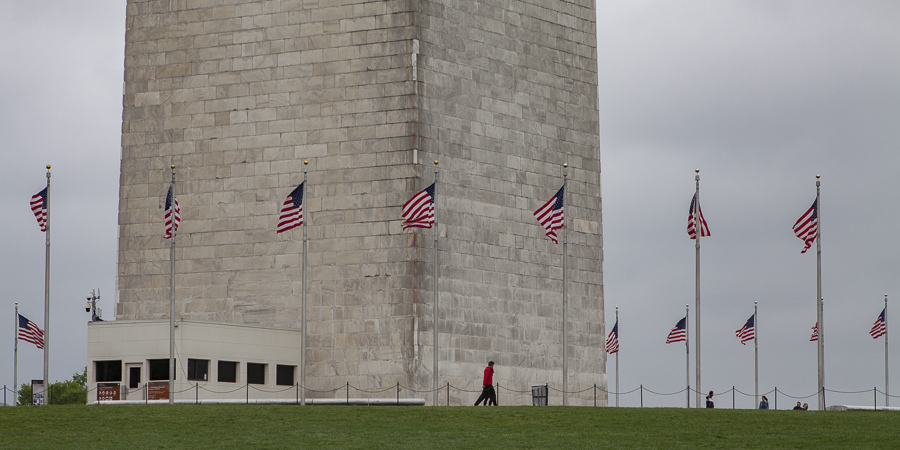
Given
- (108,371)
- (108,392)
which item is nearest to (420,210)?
(108,392)

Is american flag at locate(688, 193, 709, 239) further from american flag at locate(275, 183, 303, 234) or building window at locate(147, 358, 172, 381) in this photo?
building window at locate(147, 358, 172, 381)

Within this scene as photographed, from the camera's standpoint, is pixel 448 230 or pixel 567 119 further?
pixel 567 119

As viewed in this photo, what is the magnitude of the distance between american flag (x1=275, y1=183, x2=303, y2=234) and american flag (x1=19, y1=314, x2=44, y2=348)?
493 inches

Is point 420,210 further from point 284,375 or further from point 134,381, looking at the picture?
point 134,381

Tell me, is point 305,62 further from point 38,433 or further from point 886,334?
point 886,334

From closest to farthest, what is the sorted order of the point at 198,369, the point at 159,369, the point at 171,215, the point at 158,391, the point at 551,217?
the point at 551,217, the point at 171,215, the point at 158,391, the point at 159,369, the point at 198,369

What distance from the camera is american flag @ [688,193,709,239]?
5644 centimetres

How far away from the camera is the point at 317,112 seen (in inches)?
2388

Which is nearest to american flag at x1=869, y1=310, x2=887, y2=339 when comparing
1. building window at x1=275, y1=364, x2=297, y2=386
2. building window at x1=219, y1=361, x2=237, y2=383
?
building window at x1=275, y1=364, x2=297, y2=386

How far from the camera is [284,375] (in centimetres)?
5984

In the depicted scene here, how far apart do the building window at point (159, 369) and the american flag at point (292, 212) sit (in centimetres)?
697

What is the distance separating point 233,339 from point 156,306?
6.69 metres

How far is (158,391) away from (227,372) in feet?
9.30

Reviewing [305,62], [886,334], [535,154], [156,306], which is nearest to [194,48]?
[305,62]
